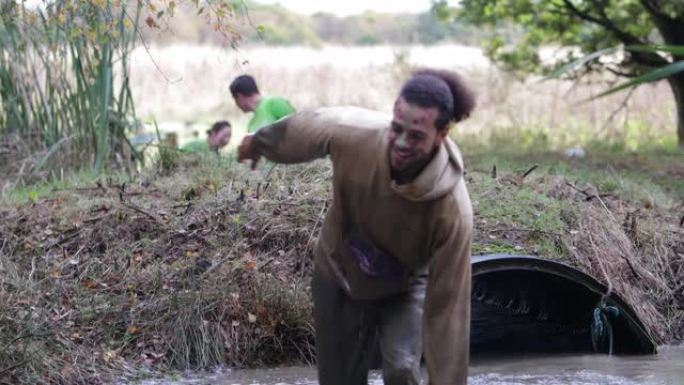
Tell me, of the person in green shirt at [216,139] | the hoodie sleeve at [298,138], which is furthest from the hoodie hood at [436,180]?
the person in green shirt at [216,139]

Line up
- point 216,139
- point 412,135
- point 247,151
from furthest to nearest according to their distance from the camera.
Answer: point 216,139 < point 247,151 < point 412,135

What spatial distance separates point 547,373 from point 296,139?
368cm

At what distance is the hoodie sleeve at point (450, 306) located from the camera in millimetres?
4977

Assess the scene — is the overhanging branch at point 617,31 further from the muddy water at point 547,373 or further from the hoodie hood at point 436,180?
the hoodie hood at point 436,180

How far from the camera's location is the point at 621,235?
32.7ft

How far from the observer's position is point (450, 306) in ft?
16.4

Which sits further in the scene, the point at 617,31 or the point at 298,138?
the point at 617,31

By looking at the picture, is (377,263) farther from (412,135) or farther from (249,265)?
(249,265)

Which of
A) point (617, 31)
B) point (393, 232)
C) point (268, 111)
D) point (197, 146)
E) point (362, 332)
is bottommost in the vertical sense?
point (362, 332)

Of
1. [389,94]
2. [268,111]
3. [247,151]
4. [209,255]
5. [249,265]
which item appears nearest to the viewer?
[247,151]

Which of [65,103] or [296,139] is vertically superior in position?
[296,139]

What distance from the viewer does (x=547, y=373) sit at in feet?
27.4

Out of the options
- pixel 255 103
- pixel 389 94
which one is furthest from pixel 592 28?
pixel 389 94

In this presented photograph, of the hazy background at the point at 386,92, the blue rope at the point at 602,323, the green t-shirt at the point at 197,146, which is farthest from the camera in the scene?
the hazy background at the point at 386,92
